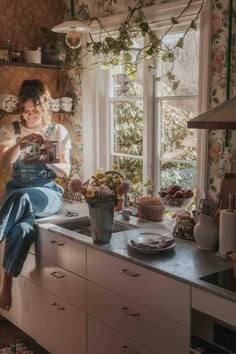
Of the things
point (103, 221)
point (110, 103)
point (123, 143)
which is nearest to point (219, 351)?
point (103, 221)

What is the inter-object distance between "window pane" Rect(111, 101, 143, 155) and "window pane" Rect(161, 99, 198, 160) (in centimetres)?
22

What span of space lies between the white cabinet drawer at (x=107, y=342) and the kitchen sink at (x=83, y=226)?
0.57 metres

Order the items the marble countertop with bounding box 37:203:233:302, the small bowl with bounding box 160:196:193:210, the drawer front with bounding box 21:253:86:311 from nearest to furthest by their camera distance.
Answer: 1. the marble countertop with bounding box 37:203:233:302
2. the drawer front with bounding box 21:253:86:311
3. the small bowl with bounding box 160:196:193:210

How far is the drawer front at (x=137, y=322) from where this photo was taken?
6.55 ft

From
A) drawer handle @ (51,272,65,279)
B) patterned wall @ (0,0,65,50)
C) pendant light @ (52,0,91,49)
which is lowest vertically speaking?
drawer handle @ (51,272,65,279)

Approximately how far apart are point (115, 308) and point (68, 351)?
1.95 feet

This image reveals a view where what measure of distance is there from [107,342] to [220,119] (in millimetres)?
1230

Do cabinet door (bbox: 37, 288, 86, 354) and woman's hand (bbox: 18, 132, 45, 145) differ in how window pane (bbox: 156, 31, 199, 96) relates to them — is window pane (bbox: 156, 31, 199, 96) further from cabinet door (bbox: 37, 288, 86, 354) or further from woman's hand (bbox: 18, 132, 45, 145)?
cabinet door (bbox: 37, 288, 86, 354)

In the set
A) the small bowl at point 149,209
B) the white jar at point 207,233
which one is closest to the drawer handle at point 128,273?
the white jar at point 207,233

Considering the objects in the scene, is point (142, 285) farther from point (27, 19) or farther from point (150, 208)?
point (27, 19)

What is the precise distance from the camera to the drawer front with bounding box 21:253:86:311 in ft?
8.36

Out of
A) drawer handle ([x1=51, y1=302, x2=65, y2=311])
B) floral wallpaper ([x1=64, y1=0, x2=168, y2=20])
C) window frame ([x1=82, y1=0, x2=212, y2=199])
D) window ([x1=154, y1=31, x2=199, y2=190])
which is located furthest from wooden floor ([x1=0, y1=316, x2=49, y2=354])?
floral wallpaper ([x1=64, y1=0, x2=168, y2=20])

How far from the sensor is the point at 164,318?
204cm

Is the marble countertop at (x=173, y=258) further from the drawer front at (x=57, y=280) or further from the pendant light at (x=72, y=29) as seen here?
the pendant light at (x=72, y=29)
